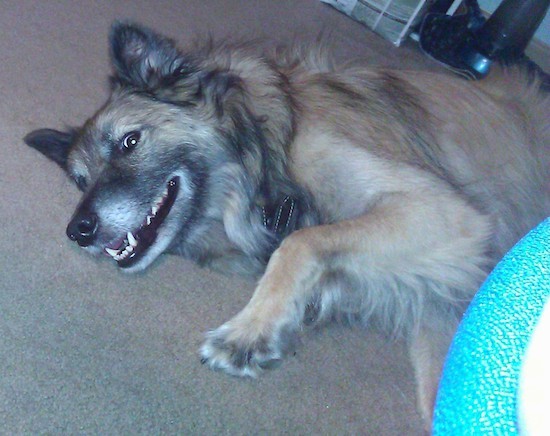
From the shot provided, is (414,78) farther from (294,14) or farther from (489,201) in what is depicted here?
(294,14)

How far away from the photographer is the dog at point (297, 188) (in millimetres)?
1377

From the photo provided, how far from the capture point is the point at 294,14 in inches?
120

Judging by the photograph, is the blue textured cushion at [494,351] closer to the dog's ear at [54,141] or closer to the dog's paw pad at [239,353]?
the dog's paw pad at [239,353]

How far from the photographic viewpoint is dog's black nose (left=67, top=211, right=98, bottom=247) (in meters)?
1.49

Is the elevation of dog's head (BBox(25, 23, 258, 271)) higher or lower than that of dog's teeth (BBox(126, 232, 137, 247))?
higher

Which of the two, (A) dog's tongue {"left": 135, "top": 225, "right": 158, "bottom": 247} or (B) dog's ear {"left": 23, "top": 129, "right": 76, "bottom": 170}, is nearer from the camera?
(A) dog's tongue {"left": 135, "top": 225, "right": 158, "bottom": 247}

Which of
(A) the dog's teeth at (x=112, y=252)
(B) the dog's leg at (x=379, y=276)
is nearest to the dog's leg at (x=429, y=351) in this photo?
(B) the dog's leg at (x=379, y=276)

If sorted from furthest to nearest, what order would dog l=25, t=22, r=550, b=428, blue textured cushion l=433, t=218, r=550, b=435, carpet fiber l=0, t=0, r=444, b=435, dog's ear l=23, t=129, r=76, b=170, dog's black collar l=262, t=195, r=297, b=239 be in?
dog's ear l=23, t=129, r=76, b=170
dog's black collar l=262, t=195, r=297, b=239
dog l=25, t=22, r=550, b=428
carpet fiber l=0, t=0, r=444, b=435
blue textured cushion l=433, t=218, r=550, b=435

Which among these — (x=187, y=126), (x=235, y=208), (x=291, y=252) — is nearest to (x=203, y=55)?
(x=187, y=126)

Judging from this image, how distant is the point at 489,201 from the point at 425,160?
26cm

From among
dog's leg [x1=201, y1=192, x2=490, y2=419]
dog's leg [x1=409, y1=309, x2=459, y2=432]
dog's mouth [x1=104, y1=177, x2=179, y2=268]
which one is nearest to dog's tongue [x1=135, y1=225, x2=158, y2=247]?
dog's mouth [x1=104, y1=177, x2=179, y2=268]

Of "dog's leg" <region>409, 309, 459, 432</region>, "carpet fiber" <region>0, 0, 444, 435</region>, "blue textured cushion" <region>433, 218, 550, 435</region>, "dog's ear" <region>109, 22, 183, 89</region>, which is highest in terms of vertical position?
"blue textured cushion" <region>433, 218, 550, 435</region>

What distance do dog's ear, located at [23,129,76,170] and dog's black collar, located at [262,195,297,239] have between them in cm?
68

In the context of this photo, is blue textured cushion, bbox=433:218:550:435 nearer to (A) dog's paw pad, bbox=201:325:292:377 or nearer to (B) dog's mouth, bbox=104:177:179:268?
(A) dog's paw pad, bbox=201:325:292:377
